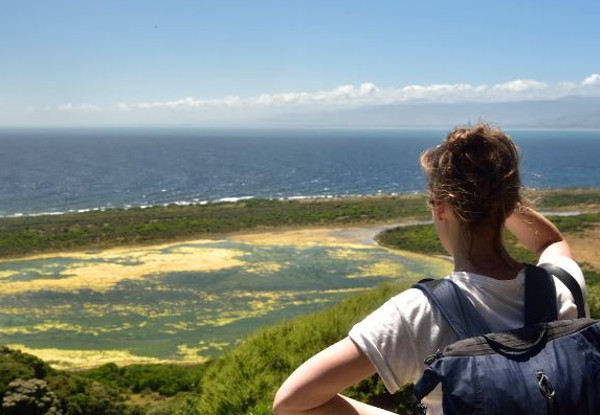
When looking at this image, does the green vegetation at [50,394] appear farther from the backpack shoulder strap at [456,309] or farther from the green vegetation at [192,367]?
the backpack shoulder strap at [456,309]

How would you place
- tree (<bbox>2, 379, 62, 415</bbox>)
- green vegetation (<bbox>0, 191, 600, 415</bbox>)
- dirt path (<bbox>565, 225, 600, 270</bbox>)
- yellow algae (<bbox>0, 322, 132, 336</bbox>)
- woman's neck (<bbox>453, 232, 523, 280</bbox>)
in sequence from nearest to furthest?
woman's neck (<bbox>453, 232, 523, 280</bbox>)
green vegetation (<bbox>0, 191, 600, 415</bbox>)
tree (<bbox>2, 379, 62, 415</bbox>)
yellow algae (<bbox>0, 322, 132, 336</bbox>)
dirt path (<bbox>565, 225, 600, 270</bbox>)

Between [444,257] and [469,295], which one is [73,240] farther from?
[469,295]

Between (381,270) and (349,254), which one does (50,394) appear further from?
(349,254)

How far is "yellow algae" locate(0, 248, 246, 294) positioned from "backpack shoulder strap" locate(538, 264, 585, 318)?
26283mm

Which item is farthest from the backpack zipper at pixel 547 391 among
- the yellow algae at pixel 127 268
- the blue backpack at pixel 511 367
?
the yellow algae at pixel 127 268

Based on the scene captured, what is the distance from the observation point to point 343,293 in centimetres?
2578

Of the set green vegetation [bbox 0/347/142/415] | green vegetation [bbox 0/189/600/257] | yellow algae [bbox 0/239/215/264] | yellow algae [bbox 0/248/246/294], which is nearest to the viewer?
green vegetation [bbox 0/347/142/415]

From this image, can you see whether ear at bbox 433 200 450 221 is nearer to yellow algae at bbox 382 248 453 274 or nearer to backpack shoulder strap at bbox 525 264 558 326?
backpack shoulder strap at bbox 525 264 558 326

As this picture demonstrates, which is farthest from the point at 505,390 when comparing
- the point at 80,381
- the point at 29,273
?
the point at 29,273

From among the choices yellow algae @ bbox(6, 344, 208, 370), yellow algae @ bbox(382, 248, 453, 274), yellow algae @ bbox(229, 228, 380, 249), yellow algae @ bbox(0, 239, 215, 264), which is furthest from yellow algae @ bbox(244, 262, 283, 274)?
yellow algae @ bbox(6, 344, 208, 370)

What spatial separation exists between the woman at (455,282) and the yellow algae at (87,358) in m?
17.4

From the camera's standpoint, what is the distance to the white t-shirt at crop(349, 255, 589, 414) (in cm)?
154

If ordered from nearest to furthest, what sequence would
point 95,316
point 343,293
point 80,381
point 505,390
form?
point 505,390
point 80,381
point 95,316
point 343,293

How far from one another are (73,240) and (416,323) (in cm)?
3980
